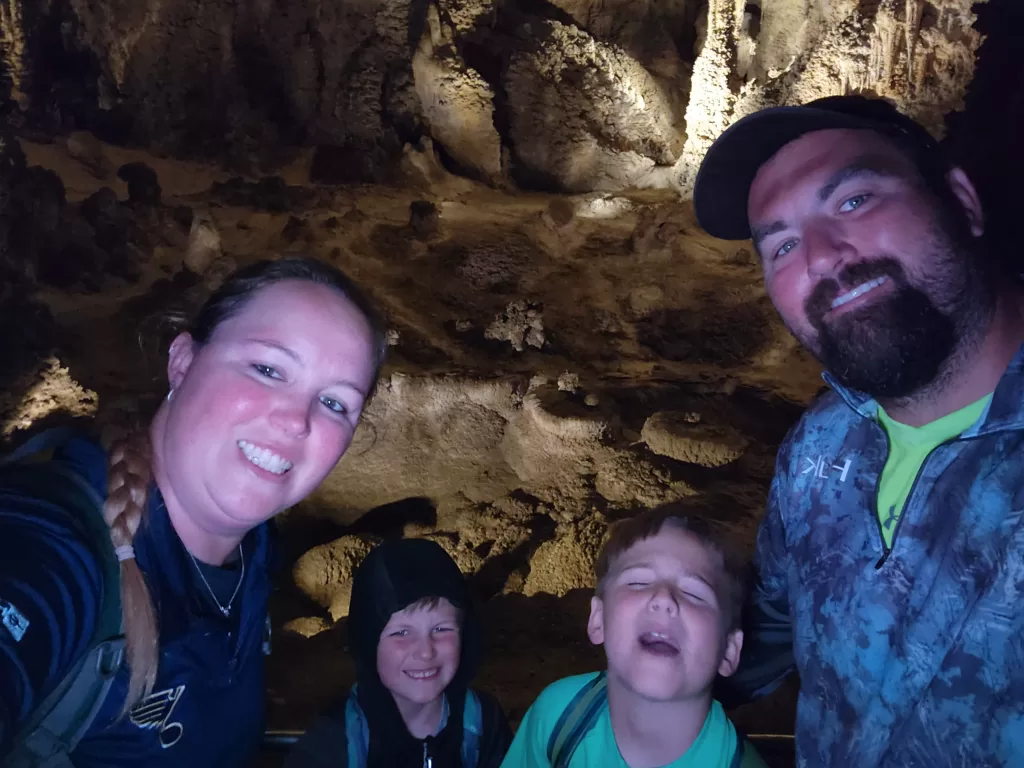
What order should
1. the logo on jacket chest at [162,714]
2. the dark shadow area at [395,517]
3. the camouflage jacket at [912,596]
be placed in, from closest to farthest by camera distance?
the camouflage jacket at [912,596] → the logo on jacket chest at [162,714] → the dark shadow area at [395,517]

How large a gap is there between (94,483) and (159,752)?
0.57 meters

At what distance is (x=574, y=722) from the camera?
1.58 metres

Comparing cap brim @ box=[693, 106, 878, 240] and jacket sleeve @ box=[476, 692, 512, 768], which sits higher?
cap brim @ box=[693, 106, 878, 240]

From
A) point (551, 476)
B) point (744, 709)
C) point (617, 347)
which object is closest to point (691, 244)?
point (617, 347)

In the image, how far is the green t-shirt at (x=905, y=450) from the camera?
130cm

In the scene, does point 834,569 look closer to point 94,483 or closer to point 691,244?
point 94,483

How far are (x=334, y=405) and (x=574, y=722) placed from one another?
3.09ft

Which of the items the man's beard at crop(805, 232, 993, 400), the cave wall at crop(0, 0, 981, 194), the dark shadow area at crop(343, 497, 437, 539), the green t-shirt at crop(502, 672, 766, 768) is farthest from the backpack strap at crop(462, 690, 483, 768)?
the cave wall at crop(0, 0, 981, 194)

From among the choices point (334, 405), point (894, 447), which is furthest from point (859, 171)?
point (334, 405)

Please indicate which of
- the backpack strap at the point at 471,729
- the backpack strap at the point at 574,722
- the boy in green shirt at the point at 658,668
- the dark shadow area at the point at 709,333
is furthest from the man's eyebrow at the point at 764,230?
the dark shadow area at the point at 709,333

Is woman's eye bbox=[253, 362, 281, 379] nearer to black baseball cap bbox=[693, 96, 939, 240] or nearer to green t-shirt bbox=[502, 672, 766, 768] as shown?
green t-shirt bbox=[502, 672, 766, 768]

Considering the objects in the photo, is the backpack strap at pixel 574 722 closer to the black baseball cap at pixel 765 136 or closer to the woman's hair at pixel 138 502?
the woman's hair at pixel 138 502

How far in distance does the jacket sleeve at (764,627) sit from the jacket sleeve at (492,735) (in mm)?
597

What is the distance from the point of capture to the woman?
3.49 feet
